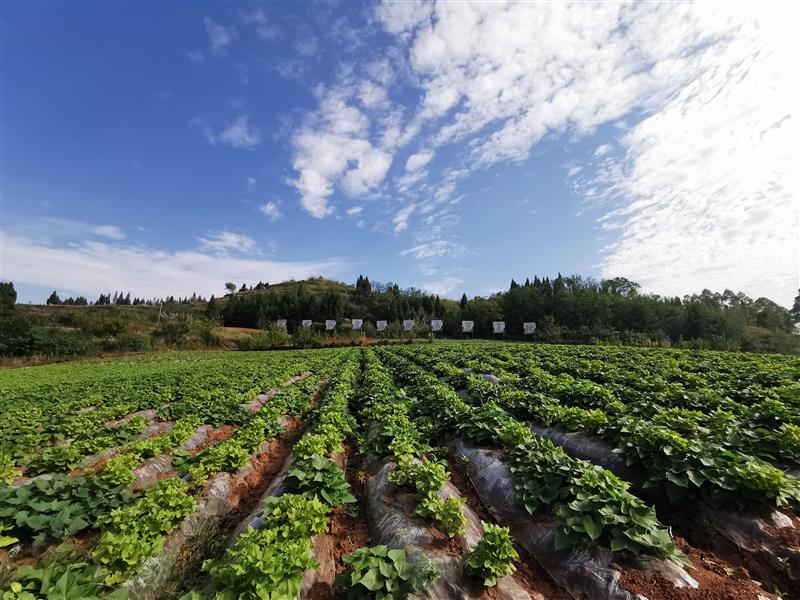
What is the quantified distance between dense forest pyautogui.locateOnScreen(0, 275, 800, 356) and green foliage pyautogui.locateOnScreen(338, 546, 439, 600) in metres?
41.0

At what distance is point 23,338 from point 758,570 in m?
54.0

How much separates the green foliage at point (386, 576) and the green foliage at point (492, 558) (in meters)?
0.48

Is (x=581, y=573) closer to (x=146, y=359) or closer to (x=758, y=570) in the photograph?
(x=758, y=570)

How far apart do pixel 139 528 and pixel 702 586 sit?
20.0 ft

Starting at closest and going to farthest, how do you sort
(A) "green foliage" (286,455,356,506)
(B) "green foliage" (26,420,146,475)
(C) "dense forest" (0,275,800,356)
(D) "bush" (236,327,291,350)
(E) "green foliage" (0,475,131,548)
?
(E) "green foliage" (0,475,131,548)
(A) "green foliage" (286,455,356,506)
(B) "green foliage" (26,420,146,475)
(C) "dense forest" (0,275,800,356)
(D) "bush" (236,327,291,350)

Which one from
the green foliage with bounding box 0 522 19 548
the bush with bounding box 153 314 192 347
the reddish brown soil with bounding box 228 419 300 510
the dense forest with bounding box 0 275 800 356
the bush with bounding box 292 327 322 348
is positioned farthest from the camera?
the bush with bounding box 292 327 322 348

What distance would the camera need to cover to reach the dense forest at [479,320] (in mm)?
37844

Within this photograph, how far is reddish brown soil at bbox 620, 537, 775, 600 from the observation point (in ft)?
10.2

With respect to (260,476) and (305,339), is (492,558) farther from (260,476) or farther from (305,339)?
(305,339)

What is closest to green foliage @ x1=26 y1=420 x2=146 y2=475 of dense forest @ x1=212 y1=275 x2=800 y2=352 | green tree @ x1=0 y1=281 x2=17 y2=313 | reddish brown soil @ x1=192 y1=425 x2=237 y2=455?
reddish brown soil @ x1=192 y1=425 x2=237 y2=455

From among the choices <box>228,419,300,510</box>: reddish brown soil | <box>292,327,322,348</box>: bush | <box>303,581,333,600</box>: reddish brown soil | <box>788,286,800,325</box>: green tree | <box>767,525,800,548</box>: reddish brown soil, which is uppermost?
<box>788,286,800,325</box>: green tree

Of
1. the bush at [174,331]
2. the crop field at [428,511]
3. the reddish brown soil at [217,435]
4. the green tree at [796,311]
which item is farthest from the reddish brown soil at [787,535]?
the green tree at [796,311]

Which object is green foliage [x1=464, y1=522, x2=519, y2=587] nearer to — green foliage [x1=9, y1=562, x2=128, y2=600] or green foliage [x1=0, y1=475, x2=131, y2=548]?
green foliage [x1=9, y1=562, x2=128, y2=600]

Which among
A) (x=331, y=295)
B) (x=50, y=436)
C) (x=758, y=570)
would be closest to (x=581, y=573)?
(x=758, y=570)
